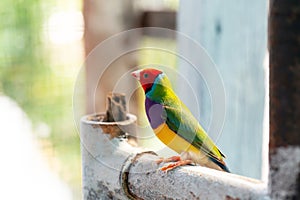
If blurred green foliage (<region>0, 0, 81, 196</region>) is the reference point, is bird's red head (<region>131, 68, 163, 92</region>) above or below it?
above

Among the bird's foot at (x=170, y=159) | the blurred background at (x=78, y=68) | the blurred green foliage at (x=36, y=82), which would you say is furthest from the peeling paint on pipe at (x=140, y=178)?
the blurred green foliage at (x=36, y=82)

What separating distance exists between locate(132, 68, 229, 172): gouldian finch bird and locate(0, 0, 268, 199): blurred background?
0.19m

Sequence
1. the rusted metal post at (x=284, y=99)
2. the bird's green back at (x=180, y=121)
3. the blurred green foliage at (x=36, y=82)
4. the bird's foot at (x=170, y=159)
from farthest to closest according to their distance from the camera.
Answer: the blurred green foliage at (x=36, y=82)
the bird's green back at (x=180, y=121)
the bird's foot at (x=170, y=159)
the rusted metal post at (x=284, y=99)

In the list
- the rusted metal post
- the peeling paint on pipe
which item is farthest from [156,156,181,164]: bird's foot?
the rusted metal post

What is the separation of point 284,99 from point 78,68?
132 centimetres

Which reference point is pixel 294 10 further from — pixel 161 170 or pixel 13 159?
pixel 13 159

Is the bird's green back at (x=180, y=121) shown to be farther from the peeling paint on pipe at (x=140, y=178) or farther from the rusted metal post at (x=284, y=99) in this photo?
the rusted metal post at (x=284, y=99)

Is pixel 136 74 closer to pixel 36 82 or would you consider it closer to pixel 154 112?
pixel 154 112

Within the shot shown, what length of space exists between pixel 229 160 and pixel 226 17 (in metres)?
0.26

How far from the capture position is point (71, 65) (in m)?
1.75

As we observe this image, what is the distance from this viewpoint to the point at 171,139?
696 mm

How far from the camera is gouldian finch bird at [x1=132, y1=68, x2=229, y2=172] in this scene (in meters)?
0.68

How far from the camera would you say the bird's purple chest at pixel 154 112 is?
70 cm

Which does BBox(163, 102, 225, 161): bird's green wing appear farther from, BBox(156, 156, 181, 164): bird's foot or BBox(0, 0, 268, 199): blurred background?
BBox(0, 0, 268, 199): blurred background
